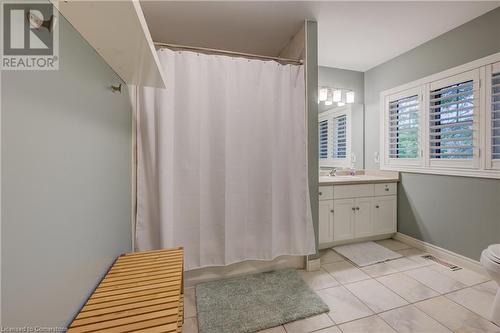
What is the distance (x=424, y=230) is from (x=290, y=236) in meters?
1.67

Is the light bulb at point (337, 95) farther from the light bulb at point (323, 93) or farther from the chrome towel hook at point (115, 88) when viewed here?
the chrome towel hook at point (115, 88)

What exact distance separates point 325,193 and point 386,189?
0.94m

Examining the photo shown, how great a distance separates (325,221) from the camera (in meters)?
2.30

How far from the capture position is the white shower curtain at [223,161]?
1608 mm

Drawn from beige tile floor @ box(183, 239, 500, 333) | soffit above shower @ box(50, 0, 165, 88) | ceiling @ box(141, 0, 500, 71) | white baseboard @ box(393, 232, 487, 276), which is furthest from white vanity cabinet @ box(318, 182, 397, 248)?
soffit above shower @ box(50, 0, 165, 88)

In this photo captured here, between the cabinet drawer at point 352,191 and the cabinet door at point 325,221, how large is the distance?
0.46ft

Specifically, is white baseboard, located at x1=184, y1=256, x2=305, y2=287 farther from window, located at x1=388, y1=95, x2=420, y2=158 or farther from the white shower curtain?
window, located at x1=388, y1=95, x2=420, y2=158

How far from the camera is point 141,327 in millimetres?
812

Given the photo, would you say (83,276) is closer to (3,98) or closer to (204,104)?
(3,98)

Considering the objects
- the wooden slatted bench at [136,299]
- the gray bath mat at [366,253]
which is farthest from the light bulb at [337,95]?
the wooden slatted bench at [136,299]

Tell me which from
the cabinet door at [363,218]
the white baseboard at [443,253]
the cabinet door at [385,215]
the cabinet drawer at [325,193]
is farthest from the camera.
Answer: the cabinet door at [385,215]

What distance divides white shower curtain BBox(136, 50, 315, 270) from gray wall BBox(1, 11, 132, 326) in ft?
1.31

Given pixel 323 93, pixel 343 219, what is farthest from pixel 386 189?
pixel 323 93

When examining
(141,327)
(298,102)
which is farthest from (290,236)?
(141,327)
